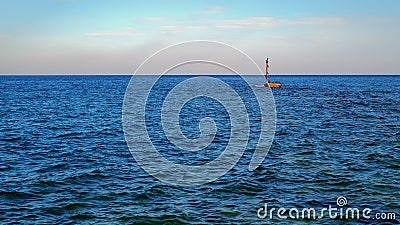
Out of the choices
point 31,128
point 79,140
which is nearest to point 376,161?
point 79,140

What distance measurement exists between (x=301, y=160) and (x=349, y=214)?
30.3 ft

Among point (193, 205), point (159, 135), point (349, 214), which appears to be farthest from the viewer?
point (159, 135)

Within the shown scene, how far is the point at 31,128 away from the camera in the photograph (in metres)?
38.9

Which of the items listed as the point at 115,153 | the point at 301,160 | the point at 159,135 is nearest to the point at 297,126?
the point at 159,135

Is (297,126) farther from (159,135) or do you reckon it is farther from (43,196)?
(43,196)

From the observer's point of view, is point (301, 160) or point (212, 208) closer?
point (212, 208)

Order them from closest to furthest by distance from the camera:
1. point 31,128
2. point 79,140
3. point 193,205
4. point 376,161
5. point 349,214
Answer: point 349,214
point 193,205
point 376,161
point 79,140
point 31,128

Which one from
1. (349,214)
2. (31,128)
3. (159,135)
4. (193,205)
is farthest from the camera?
(31,128)

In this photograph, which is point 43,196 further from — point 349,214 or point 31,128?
point 31,128

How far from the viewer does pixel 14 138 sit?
33.2 metres

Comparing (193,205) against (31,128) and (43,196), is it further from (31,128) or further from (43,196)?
(31,128)

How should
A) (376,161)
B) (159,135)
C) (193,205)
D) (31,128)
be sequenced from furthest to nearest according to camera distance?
(31,128) → (159,135) → (376,161) → (193,205)

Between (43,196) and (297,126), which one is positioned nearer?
(43,196)

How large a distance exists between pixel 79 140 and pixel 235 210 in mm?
19157
